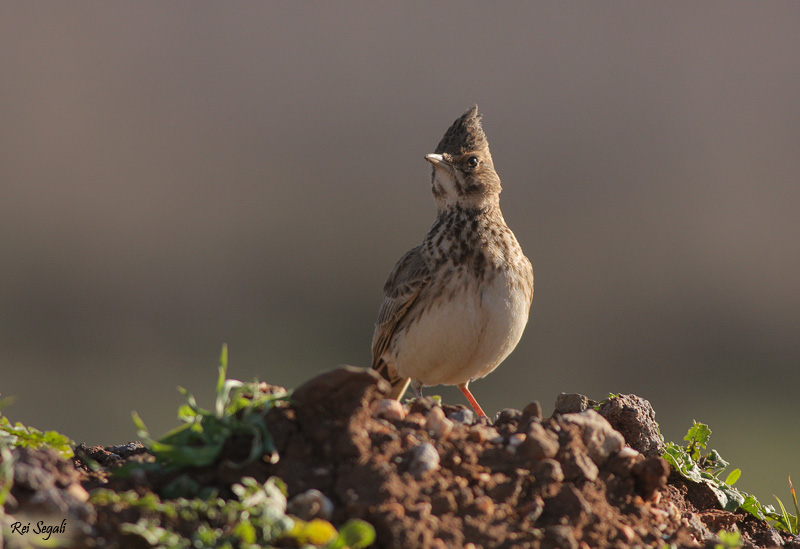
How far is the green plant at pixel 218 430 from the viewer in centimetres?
297

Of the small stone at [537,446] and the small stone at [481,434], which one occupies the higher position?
the small stone at [537,446]

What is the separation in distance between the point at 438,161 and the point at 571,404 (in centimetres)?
235

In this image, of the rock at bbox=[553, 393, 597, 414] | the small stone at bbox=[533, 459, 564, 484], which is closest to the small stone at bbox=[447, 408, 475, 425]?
the small stone at bbox=[533, 459, 564, 484]

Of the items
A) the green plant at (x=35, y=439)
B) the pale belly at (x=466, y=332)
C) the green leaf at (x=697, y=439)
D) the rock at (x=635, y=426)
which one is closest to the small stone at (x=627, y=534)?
the rock at (x=635, y=426)

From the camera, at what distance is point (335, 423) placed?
125 inches

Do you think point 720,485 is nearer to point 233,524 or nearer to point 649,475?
point 649,475

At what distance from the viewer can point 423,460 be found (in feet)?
10.1

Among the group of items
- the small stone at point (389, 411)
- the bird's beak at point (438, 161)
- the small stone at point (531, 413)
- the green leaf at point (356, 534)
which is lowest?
the green leaf at point (356, 534)

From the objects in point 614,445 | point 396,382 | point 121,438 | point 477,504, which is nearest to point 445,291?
point 396,382

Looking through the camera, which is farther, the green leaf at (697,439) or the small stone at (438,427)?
the green leaf at (697,439)

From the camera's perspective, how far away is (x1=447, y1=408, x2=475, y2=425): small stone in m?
3.69

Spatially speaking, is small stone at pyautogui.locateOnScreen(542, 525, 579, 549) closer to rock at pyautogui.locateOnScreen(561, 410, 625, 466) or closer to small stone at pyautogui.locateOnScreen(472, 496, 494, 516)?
small stone at pyautogui.locateOnScreen(472, 496, 494, 516)

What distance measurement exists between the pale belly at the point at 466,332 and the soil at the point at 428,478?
235cm

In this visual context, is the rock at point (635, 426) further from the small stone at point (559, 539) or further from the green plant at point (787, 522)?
the small stone at point (559, 539)
